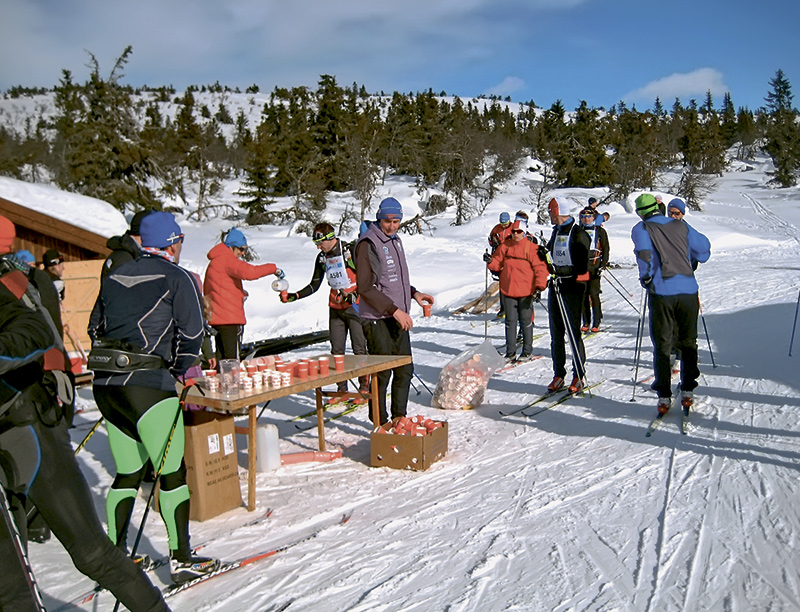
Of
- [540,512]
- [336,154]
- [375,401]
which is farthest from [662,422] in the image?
[336,154]

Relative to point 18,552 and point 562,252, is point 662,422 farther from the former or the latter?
point 18,552

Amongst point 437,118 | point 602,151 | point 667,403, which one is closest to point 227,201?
point 437,118

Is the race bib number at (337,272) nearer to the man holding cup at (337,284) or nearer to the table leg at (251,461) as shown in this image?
the man holding cup at (337,284)

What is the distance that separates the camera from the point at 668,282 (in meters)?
6.38

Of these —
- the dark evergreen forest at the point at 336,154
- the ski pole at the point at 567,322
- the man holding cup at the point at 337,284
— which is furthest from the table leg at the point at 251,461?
the dark evergreen forest at the point at 336,154

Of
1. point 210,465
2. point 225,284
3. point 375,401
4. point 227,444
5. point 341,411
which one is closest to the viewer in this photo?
point 210,465

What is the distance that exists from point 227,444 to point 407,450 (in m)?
1.48

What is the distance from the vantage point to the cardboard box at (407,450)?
5.50 m

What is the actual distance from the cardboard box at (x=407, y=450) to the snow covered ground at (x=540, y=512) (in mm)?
99

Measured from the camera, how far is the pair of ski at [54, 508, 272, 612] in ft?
11.7

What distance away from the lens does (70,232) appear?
1252 centimetres

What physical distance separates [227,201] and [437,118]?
2830 cm

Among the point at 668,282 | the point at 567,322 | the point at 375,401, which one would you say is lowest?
the point at 375,401

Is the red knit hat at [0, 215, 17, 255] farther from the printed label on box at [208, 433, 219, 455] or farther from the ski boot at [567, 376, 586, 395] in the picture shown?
the ski boot at [567, 376, 586, 395]
